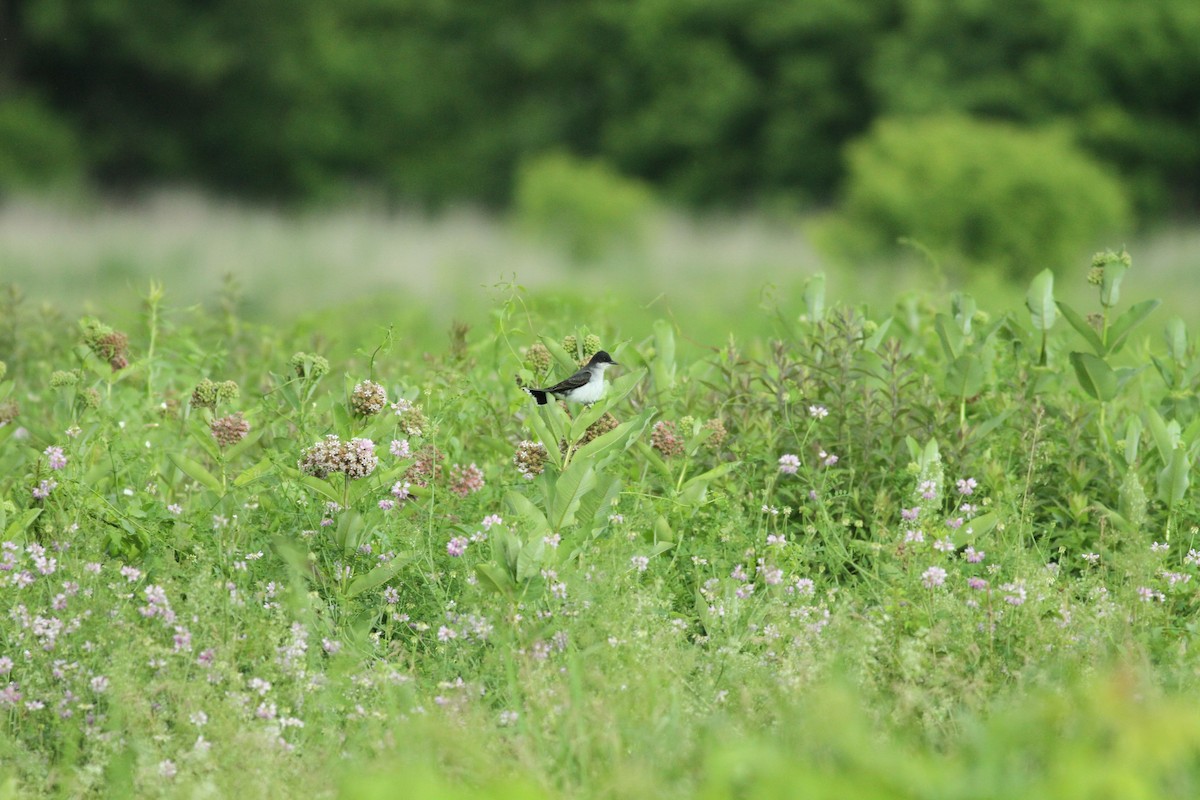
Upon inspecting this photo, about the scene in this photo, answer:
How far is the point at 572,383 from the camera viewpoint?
3.71 metres

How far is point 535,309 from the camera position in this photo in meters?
5.54

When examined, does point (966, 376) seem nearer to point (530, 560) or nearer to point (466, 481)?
point (466, 481)

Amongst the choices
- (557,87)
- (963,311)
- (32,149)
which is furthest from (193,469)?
(557,87)

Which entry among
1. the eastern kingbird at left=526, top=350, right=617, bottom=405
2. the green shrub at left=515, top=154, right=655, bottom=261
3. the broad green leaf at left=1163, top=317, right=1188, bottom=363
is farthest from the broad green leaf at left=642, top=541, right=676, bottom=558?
the green shrub at left=515, top=154, right=655, bottom=261

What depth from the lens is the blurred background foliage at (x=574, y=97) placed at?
24797 millimetres

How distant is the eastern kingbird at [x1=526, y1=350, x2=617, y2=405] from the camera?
3707 millimetres

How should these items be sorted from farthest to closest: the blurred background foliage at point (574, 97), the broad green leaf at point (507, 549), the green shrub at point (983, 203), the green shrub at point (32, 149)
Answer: the green shrub at point (32, 149) < the blurred background foliage at point (574, 97) < the green shrub at point (983, 203) < the broad green leaf at point (507, 549)

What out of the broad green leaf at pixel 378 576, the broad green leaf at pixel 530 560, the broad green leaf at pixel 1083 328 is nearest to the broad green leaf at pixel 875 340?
the broad green leaf at pixel 1083 328

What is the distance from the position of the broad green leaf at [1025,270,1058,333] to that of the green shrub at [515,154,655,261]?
14677 mm

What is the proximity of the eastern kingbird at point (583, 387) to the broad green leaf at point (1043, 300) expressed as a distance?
1.41 metres

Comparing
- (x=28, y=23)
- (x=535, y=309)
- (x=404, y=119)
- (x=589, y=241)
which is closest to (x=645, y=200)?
(x=589, y=241)

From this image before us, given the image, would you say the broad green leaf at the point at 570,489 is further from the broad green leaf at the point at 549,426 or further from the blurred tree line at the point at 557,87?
the blurred tree line at the point at 557,87

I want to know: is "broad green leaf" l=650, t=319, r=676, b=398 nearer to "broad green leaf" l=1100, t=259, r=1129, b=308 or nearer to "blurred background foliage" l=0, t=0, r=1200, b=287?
"broad green leaf" l=1100, t=259, r=1129, b=308

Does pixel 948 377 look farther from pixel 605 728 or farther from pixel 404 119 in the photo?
pixel 404 119
